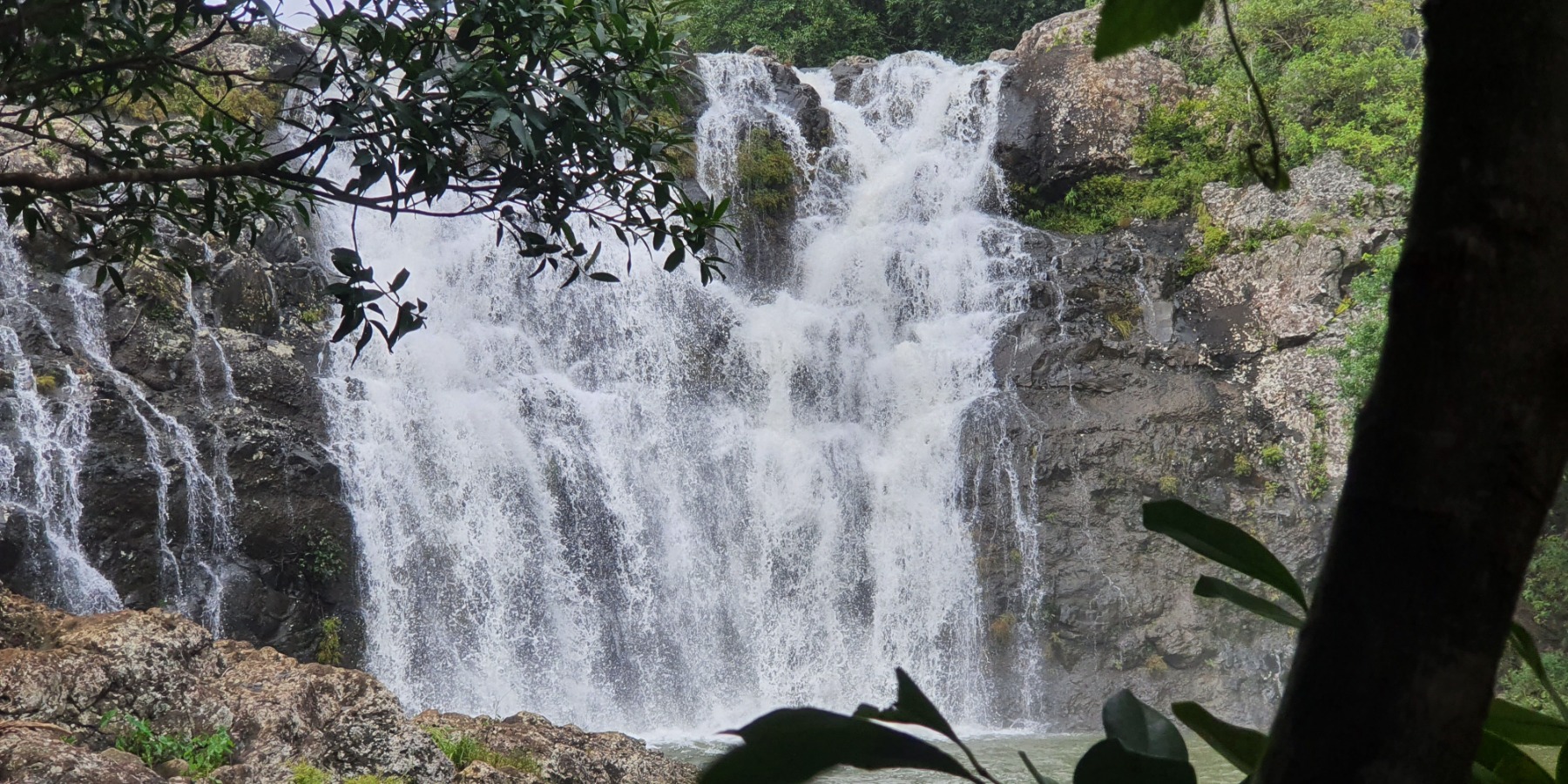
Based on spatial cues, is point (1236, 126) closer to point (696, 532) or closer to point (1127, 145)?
point (1127, 145)

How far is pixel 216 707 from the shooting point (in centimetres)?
546

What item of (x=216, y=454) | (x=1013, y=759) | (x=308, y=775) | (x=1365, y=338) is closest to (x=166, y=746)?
(x=308, y=775)

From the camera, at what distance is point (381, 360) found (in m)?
12.1

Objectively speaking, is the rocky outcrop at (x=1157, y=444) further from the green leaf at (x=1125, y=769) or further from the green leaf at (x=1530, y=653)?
the green leaf at (x=1125, y=769)

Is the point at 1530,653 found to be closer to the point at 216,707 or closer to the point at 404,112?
the point at 404,112

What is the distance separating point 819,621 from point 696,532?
1605 mm

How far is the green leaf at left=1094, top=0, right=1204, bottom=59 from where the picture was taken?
555 millimetres

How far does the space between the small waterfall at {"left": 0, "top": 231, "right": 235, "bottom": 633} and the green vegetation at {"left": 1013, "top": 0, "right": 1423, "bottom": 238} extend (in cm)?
1054

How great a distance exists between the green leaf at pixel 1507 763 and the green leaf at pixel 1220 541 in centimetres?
14

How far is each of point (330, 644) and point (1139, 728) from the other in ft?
35.0

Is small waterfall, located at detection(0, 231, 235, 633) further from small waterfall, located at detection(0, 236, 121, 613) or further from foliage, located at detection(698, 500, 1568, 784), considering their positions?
foliage, located at detection(698, 500, 1568, 784)

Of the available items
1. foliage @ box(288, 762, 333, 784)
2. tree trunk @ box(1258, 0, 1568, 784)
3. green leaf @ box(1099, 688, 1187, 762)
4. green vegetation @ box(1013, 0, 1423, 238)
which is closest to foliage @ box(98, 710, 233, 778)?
foliage @ box(288, 762, 333, 784)

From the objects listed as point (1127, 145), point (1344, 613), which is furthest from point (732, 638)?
point (1344, 613)

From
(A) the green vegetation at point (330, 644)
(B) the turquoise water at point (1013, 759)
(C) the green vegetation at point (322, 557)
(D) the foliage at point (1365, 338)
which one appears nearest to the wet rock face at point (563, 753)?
(B) the turquoise water at point (1013, 759)
